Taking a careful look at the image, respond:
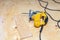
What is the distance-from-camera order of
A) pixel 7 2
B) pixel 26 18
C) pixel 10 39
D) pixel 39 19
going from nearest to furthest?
pixel 10 39, pixel 39 19, pixel 26 18, pixel 7 2

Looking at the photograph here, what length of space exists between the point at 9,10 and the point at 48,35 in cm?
72

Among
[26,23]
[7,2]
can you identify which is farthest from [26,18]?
[7,2]

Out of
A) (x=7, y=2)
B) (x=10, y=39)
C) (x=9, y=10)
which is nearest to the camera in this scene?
(x=10, y=39)

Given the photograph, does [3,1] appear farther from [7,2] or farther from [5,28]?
[5,28]

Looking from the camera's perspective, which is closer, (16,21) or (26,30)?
(26,30)

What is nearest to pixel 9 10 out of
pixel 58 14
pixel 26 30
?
pixel 26 30

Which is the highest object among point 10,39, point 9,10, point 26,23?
point 9,10

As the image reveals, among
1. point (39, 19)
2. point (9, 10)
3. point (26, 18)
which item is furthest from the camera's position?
point (9, 10)

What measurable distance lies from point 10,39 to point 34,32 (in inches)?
10.6

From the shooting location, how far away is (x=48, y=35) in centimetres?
137

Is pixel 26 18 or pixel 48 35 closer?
pixel 48 35

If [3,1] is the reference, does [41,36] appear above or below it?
below

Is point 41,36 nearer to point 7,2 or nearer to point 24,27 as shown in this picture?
point 24,27

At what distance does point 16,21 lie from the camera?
157 centimetres
